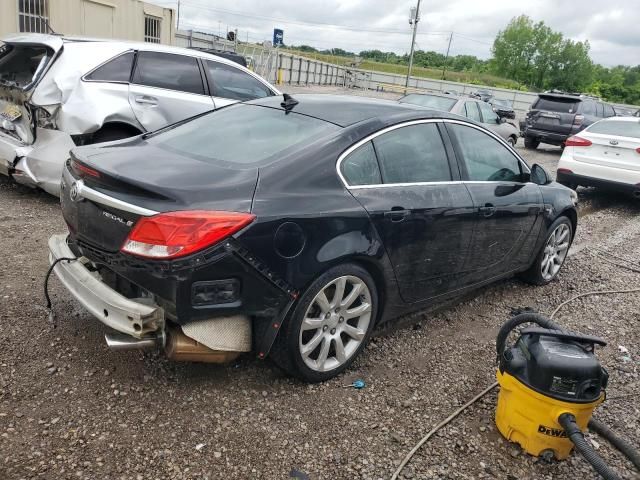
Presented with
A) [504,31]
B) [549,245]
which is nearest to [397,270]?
[549,245]

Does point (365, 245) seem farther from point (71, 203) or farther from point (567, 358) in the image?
point (71, 203)

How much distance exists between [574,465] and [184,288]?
2128 millimetres

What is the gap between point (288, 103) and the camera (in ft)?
11.8

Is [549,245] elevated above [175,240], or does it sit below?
below

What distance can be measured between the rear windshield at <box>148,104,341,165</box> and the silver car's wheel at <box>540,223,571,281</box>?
2758 millimetres

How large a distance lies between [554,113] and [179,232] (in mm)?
14982

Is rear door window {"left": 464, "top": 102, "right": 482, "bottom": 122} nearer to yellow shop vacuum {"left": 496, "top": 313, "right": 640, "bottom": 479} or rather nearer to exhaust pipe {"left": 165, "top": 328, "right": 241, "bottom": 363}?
yellow shop vacuum {"left": 496, "top": 313, "right": 640, "bottom": 479}

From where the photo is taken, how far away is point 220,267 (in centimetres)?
252

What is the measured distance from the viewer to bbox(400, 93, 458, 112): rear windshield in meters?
10.9

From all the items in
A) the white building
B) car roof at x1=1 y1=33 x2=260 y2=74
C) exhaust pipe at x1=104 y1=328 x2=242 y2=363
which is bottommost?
exhaust pipe at x1=104 y1=328 x2=242 y2=363

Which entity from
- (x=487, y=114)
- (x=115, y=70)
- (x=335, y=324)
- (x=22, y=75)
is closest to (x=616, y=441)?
(x=335, y=324)

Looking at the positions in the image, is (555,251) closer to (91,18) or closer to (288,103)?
(288,103)

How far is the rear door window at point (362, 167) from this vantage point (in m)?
3.08

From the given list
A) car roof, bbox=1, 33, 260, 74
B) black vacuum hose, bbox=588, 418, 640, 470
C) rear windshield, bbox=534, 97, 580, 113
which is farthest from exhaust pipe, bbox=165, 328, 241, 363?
rear windshield, bbox=534, 97, 580, 113
